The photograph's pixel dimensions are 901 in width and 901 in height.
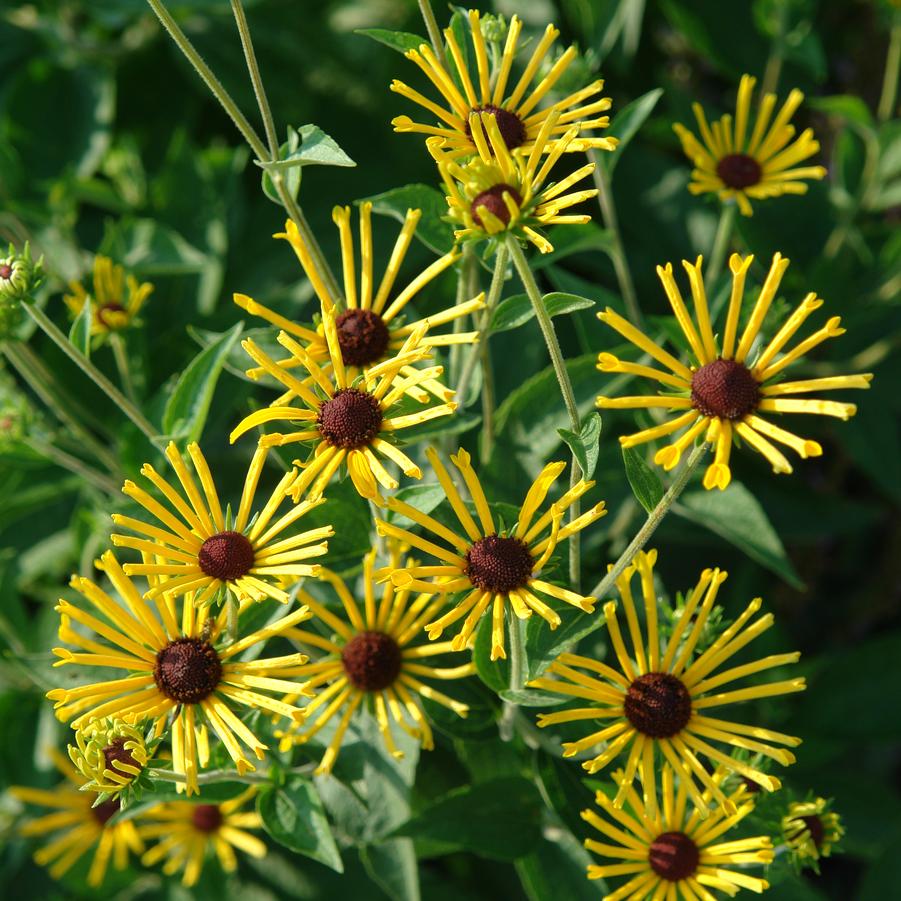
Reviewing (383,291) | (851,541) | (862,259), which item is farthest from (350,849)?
(862,259)

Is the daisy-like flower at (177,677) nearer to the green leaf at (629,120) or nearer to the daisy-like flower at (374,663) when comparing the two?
the daisy-like flower at (374,663)

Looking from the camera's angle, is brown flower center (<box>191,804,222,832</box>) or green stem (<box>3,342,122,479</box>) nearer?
green stem (<box>3,342,122,479</box>)

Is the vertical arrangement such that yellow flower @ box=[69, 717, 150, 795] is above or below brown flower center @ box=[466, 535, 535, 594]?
A: below

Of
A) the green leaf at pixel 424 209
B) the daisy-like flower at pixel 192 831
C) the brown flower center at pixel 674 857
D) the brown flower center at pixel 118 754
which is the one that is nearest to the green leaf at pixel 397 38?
the green leaf at pixel 424 209

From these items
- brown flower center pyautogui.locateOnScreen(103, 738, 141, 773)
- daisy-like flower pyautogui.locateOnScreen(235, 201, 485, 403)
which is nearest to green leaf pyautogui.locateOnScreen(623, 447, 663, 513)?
daisy-like flower pyautogui.locateOnScreen(235, 201, 485, 403)

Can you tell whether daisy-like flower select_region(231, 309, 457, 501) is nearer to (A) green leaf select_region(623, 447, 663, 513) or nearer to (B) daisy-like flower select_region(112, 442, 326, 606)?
(B) daisy-like flower select_region(112, 442, 326, 606)

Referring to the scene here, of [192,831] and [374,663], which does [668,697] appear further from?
[192,831]

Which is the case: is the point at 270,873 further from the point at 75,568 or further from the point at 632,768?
the point at 632,768
